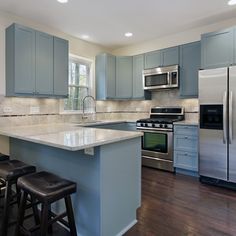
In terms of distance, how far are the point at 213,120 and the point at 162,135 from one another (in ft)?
3.41

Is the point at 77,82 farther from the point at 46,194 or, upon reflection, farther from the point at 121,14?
the point at 46,194

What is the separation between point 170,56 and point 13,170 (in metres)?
3.50

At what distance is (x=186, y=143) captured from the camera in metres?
3.64

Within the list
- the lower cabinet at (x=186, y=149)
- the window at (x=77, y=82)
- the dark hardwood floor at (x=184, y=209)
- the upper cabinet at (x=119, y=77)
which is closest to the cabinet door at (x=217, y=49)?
the lower cabinet at (x=186, y=149)

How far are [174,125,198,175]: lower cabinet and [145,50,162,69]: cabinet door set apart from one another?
1.49 meters

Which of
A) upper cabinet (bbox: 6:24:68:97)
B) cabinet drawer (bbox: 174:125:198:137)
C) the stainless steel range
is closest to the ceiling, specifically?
upper cabinet (bbox: 6:24:68:97)

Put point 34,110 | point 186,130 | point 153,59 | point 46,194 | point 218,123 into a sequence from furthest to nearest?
point 153,59
point 186,130
point 34,110
point 218,123
point 46,194

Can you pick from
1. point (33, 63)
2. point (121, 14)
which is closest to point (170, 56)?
point (121, 14)

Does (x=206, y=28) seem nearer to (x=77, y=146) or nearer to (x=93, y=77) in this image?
(x=93, y=77)

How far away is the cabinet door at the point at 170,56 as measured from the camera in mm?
4023

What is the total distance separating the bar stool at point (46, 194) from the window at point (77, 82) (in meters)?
2.55

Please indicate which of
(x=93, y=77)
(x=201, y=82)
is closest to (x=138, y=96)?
(x=93, y=77)

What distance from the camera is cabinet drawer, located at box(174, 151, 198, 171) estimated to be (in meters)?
3.55

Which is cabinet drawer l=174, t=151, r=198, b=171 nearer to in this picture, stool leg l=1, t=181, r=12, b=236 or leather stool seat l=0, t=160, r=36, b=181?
leather stool seat l=0, t=160, r=36, b=181
